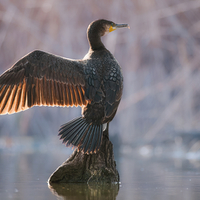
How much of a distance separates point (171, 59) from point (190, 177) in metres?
5.42

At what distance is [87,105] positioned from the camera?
135 inches

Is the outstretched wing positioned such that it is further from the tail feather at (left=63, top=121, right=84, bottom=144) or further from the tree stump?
the tree stump

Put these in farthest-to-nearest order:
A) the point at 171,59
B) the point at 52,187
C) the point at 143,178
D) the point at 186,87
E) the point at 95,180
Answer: the point at 171,59 → the point at 186,87 → the point at 143,178 → the point at 95,180 → the point at 52,187

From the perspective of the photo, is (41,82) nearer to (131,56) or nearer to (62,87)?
(62,87)

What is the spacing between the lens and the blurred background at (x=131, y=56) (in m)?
8.37

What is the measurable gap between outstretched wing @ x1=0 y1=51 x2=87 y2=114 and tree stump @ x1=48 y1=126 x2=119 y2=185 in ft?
1.58

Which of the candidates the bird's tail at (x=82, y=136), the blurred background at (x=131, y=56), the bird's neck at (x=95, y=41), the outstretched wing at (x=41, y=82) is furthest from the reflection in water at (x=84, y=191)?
the blurred background at (x=131, y=56)

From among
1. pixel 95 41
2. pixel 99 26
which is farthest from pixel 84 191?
pixel 99 26

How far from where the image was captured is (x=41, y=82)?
3.40m

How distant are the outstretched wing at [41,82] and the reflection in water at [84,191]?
2.32 feet

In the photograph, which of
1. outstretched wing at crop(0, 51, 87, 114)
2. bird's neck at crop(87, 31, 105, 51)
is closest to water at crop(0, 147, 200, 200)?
outstretched wing at crop(0, 51, 87, 114)

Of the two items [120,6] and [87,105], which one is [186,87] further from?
[87,105]

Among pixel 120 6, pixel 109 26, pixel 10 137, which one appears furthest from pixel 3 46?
pixel 109 26

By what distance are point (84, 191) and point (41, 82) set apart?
1.02 m
